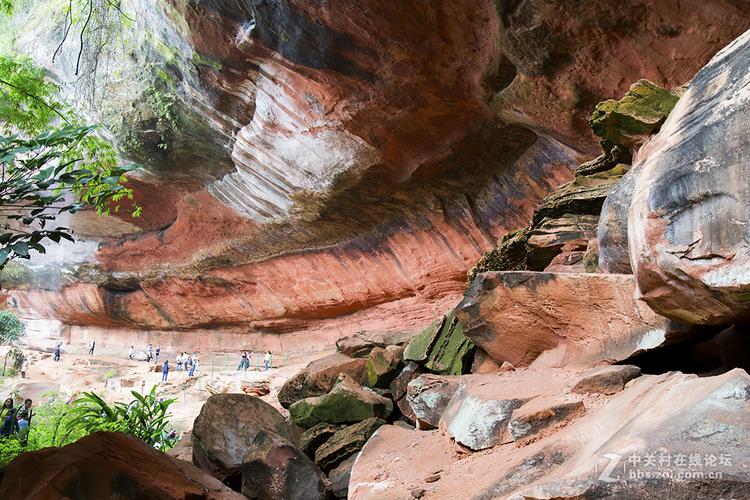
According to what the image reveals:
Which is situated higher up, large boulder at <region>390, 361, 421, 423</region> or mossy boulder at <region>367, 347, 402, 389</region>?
mossy boulder at <region>367, 347, 402, 389</region>

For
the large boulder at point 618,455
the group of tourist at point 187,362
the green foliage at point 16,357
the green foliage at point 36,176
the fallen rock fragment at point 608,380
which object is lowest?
the large boulder at point 618,455

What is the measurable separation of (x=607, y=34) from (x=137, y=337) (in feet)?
60.5

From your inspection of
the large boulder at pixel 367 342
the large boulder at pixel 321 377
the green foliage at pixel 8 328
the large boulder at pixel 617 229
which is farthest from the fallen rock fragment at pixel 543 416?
the green foliage at pixel 8 328

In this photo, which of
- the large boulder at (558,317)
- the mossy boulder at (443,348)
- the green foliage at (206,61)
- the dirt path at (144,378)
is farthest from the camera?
the dirt path at (144,378)

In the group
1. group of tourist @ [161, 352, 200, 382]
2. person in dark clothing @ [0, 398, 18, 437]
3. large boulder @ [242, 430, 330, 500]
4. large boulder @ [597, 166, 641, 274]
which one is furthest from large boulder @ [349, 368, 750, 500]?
group of tourist @ [161, 352, 200, 382]

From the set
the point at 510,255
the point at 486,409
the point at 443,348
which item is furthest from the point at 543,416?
the point at 510,255

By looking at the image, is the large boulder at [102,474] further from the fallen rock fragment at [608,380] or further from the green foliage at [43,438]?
the fallen rock fragment at [608,380]

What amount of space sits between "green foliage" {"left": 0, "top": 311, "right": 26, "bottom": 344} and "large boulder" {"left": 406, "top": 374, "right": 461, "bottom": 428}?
1734 cm

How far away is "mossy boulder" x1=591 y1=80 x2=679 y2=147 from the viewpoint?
15.5 feet

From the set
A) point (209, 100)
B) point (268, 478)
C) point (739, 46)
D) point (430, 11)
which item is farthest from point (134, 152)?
point (739, 46)

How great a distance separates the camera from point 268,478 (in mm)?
5371

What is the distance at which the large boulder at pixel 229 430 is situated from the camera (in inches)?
239

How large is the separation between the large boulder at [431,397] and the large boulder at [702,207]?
206 cm

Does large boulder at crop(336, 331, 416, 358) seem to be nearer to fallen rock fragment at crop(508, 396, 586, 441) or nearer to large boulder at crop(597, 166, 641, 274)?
large boulder at crop(597, 166, 641, 274)
